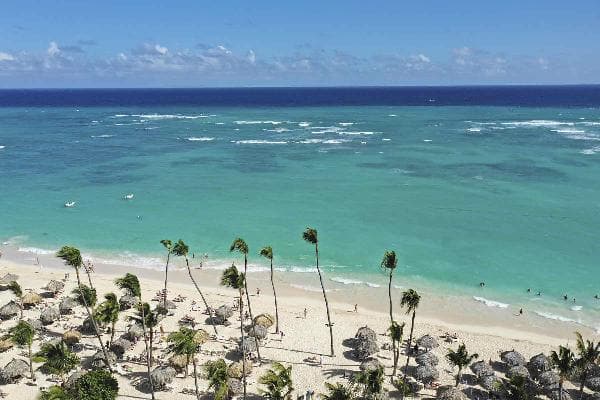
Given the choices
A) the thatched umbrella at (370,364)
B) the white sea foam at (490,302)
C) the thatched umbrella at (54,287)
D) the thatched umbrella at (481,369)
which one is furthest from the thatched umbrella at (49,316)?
the white sea foam at (490,302)

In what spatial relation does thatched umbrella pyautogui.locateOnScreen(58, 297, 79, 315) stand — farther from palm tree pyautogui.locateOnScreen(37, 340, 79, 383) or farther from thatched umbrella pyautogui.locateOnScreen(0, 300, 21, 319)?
palm tree pyautogui.locateOnScreen(37, 340, 79, 383)

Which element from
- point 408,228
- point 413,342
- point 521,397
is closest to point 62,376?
point 413,342

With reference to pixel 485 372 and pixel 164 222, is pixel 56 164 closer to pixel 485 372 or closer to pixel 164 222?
pixel 164 222

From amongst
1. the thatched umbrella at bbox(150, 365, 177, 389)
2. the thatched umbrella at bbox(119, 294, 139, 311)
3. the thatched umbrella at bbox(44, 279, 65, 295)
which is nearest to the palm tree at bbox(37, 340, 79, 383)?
the thatched umbrella at bbox(150, 365, 177, 389)

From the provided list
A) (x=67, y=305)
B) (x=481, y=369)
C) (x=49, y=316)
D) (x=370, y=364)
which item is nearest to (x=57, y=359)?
(x=49, y=316)

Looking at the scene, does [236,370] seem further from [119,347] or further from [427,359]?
[427,359]

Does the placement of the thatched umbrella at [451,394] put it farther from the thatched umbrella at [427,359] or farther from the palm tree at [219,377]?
the palm tree at [219,377]
